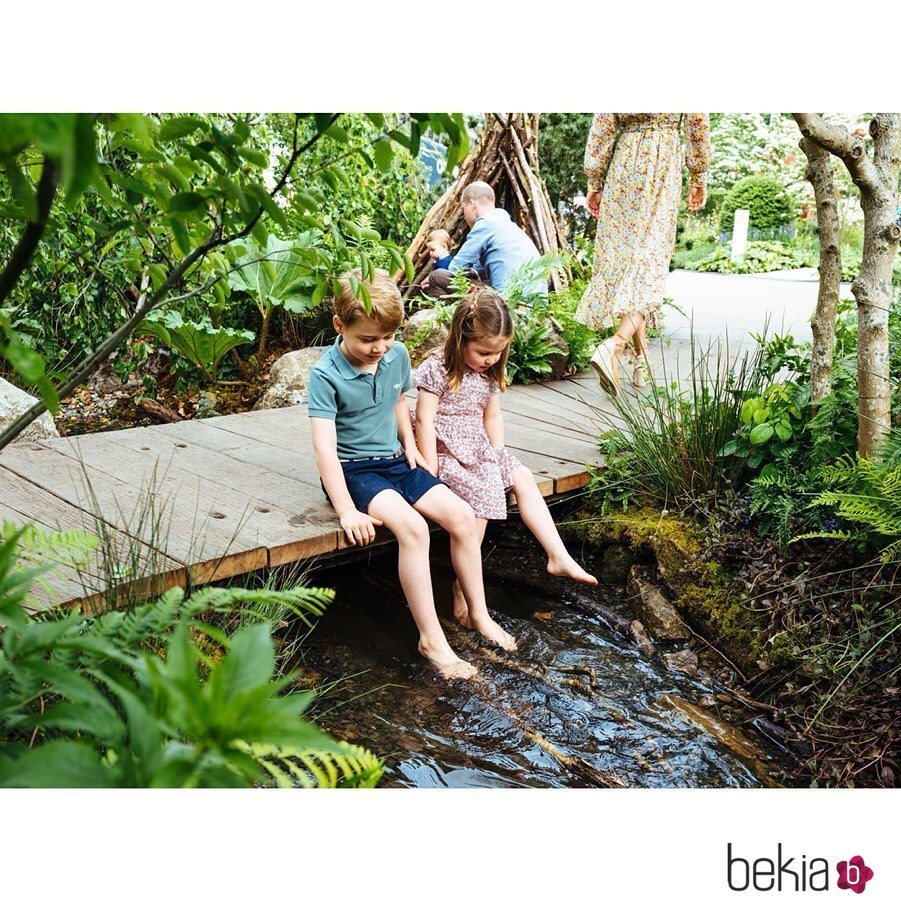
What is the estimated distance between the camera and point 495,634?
10.5 ft

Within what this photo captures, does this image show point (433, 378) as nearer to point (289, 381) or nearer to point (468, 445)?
point (468, 445)

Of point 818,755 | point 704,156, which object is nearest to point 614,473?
point 818,755

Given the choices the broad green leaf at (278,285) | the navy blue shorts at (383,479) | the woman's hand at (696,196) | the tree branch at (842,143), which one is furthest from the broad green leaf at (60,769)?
the woman's hand at (696,196)

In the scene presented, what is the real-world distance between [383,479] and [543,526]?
70 centimetres

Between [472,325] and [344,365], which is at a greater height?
[472,325]

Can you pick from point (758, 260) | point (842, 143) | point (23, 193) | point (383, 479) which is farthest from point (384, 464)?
point (758, 260)

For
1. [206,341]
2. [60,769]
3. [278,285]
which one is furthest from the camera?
[278,285]

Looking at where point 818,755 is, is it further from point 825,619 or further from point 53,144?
point 53,144

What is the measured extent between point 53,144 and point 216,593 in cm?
77

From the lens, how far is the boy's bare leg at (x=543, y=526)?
3.42 meters

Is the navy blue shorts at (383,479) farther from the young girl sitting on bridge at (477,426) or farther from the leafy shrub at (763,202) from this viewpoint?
the leafy shrub at (763,202)

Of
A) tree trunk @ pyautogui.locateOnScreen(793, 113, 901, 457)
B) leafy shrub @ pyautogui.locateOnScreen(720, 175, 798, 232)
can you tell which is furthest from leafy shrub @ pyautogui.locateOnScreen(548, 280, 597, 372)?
leafy shrub @ pyautogui.locateOnScreen(720, 175, 798, 232)

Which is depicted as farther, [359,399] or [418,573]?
[359,399]

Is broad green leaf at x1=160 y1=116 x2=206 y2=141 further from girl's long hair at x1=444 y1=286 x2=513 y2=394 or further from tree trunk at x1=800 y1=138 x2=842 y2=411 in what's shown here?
tree trunk at x1=800 y1=138 x2=842 y2=411
